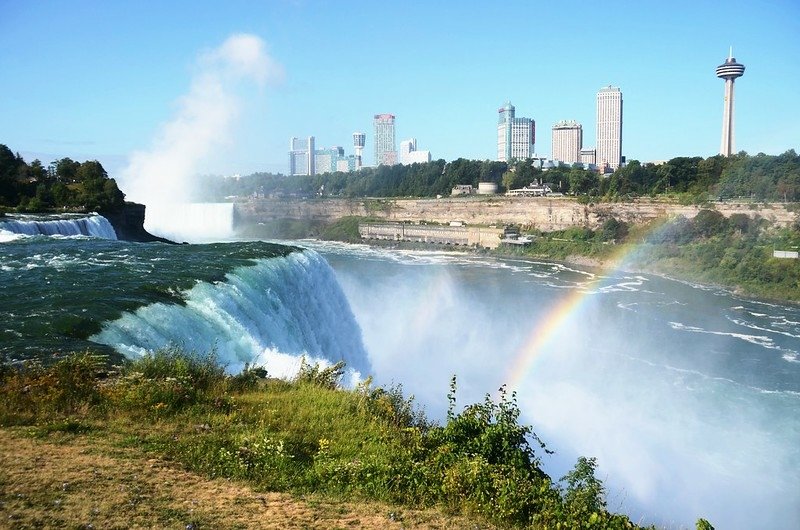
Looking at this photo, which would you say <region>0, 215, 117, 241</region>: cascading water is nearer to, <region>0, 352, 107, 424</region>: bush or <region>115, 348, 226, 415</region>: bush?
<region>0, 352, 107, 424</region>: bush

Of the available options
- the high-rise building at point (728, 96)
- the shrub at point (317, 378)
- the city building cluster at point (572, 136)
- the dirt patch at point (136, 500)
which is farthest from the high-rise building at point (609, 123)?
the dirt patch at point (136, 500)

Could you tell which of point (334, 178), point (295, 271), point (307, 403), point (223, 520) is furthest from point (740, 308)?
point (334, 178)

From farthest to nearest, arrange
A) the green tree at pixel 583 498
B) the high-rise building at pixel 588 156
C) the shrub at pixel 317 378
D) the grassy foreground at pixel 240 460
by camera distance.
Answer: the high-rise building at pixel 588 156
the shrub at pixel 317 378
the green tree at pixel 583 498
the grassy foreground at pixel 240 460

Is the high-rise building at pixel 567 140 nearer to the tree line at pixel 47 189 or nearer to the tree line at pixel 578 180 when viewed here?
the tree line at pixel 578 180

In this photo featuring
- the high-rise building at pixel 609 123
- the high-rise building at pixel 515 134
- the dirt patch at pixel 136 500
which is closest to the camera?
the dirt patch at pixel 136 500

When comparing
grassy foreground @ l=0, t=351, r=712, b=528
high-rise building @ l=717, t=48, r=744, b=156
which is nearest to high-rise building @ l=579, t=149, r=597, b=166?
high-rise building @ l=717, t=48, r=744, b=156

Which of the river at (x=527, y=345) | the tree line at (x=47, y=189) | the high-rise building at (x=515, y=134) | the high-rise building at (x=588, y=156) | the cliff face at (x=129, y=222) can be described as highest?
the high-rise building at (x=515, y=134)

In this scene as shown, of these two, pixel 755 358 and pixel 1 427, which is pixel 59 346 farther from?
pixel 755 358

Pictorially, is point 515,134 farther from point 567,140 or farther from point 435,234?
point 435,234
